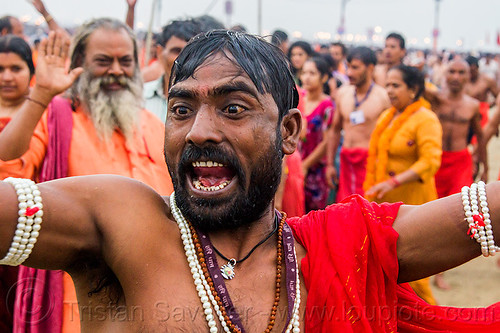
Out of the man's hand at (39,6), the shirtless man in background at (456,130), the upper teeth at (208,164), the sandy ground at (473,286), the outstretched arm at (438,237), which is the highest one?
the man's hand at (39,6)

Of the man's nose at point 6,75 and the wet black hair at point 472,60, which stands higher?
the man's nose at point 6,75

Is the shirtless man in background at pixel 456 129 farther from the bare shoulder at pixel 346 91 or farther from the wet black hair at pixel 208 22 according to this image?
the wet black hair at pixel 208 22

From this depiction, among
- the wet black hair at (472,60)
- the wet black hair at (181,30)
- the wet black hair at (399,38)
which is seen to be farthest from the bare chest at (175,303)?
the wet black hair at (472,60)

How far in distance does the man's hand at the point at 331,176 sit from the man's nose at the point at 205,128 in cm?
472

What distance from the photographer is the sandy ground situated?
510 cm

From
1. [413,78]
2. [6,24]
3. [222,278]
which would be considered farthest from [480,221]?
[6,24]

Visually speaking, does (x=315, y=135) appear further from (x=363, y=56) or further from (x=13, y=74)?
(x=13, y=74)

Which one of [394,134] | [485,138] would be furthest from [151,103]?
[485,138]

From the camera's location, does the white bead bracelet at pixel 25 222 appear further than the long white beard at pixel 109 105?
No

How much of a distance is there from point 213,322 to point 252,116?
1.96ft

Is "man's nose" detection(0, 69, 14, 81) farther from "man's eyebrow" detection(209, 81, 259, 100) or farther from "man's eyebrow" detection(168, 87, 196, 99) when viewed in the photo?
"man's eyebrow" detection(209, 81, 259, 100)

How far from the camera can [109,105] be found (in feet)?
11.0

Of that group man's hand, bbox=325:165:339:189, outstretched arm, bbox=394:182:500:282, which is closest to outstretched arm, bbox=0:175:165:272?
outstretched arm, bbox=394:182:500:282

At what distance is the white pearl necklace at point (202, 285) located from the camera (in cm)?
161
